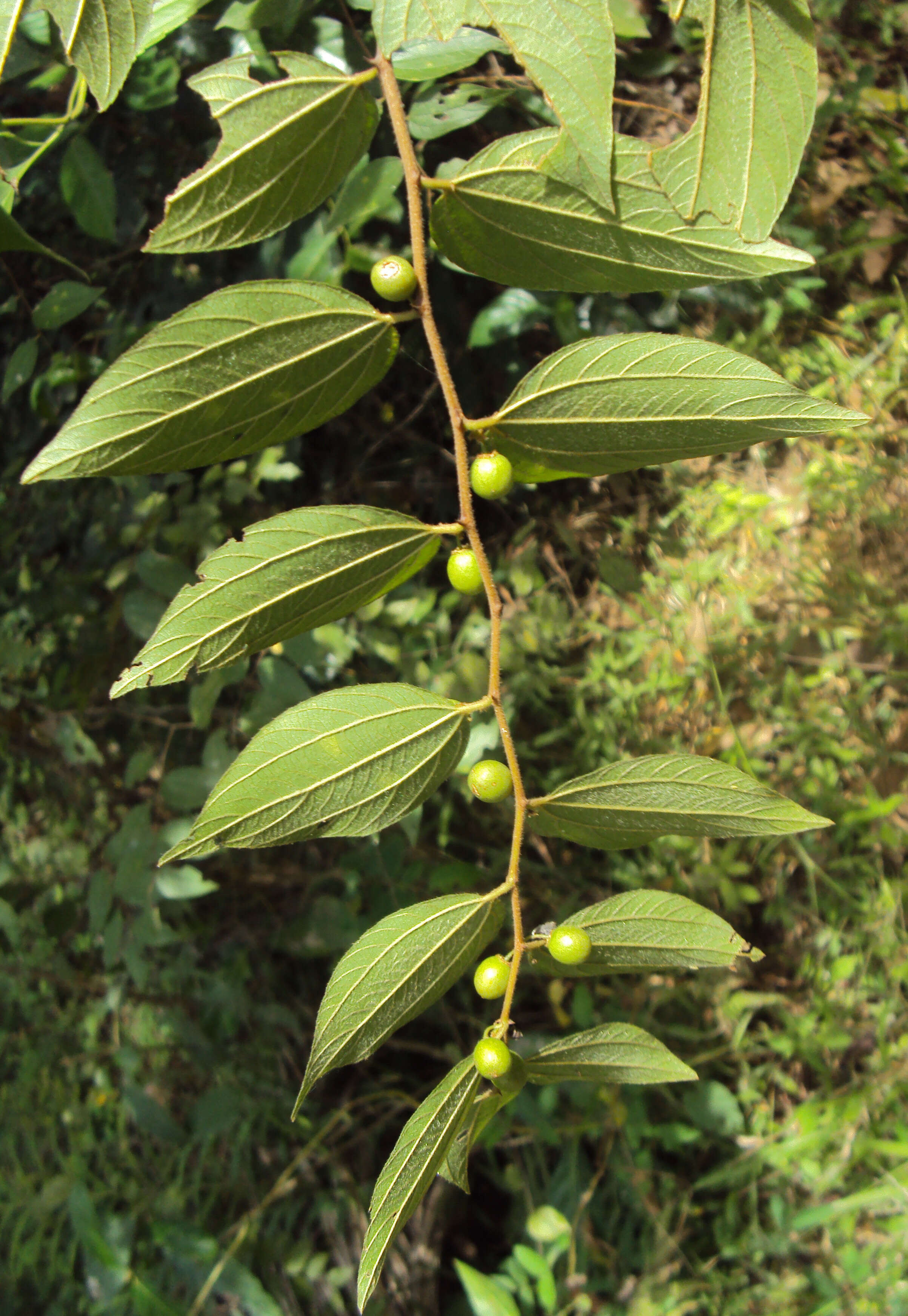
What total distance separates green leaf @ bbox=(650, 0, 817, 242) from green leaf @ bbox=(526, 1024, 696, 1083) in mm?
562

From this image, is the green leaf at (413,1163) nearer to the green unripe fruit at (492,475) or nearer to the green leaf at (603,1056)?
the green leaf at (603,1056)

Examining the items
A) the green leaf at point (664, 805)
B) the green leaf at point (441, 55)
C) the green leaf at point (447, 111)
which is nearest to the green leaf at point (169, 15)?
the green leaf at point (441, 55)

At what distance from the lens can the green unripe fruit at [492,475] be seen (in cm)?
64

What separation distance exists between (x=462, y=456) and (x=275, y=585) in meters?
0.16

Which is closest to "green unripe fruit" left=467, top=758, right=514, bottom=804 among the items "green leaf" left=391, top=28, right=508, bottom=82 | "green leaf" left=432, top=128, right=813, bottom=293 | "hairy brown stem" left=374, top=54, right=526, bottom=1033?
"hairy brown stem" left=374, top=54, right=526, bottom=1033

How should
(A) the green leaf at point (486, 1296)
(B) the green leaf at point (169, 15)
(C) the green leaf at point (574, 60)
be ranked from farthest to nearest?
(A) the green leaf at point (486, 1296)
(B) the green leaf at point (169, 15)
(C) the green leaf at point (574, 60)

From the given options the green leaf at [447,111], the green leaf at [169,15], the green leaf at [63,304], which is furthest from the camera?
the green leaf at [63,304]

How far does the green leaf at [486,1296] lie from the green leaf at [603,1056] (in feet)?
3.02

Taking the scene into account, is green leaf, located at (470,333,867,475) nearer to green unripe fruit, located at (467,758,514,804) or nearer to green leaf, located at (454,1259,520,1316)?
green unripe fruit, located at (467,758,514,804)

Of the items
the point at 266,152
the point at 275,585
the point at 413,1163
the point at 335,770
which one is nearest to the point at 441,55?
the point at 266,152

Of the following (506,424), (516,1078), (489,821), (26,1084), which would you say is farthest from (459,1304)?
(506,424)

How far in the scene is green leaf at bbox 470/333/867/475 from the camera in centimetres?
55

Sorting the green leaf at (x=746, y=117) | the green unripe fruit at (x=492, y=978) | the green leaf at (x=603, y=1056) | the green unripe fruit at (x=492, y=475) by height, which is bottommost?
the green leaf at (x=603, y=1056)

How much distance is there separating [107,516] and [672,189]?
1.33 metres
